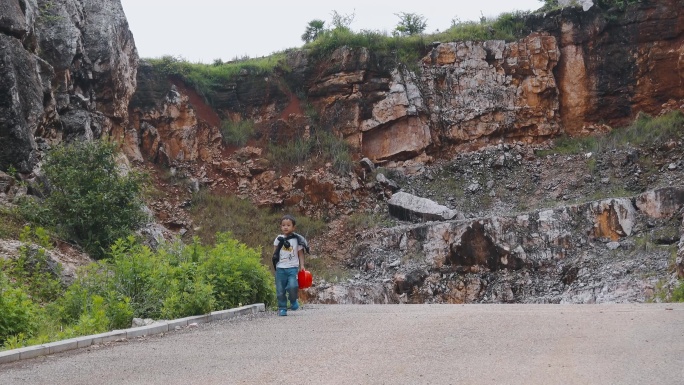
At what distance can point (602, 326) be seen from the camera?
23.0ft

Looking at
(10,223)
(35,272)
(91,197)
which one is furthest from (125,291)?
(91,197)

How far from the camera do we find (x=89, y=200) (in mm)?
15422

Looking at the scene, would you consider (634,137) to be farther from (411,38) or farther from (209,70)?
(209,70)

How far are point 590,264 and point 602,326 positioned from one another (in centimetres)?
1401

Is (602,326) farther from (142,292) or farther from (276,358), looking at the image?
(142,292)

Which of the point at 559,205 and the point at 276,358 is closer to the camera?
the point at 276,358

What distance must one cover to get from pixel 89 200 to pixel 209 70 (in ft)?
58.4

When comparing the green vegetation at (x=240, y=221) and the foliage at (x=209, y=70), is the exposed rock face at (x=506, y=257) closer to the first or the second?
the green vegetation at (x=240, y=221)

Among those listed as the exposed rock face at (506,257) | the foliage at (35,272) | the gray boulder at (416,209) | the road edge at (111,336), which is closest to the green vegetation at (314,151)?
the gray boulder at (416,209)

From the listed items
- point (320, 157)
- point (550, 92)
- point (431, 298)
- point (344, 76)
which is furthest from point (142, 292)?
point (550, 92)

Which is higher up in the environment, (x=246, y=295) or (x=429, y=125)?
(x=429, y=125)

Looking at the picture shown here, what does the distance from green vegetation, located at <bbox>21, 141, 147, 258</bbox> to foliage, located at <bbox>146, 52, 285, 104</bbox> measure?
14655 mm

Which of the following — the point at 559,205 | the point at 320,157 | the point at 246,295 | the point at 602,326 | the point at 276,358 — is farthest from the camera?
the point at 320,157

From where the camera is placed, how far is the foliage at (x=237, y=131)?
99.1ft
